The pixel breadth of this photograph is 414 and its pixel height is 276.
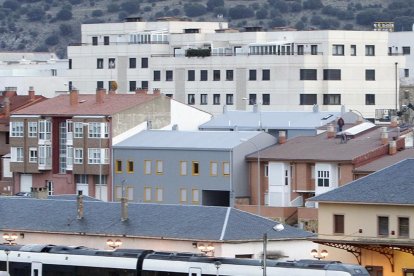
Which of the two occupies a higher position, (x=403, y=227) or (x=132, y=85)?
(x=403, y=227)

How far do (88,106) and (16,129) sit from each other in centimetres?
600

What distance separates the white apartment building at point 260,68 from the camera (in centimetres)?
17012

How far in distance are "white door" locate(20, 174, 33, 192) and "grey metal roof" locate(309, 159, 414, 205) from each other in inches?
2229

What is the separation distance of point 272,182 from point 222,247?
41394mm

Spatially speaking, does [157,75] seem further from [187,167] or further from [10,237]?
[10,237]

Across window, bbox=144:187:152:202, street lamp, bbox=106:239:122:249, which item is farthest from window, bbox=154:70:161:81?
street lamp, bbox=106:239:122:249

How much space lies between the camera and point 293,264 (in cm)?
8031

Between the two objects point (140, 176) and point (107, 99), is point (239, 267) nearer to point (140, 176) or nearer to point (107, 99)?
point (140, 176)

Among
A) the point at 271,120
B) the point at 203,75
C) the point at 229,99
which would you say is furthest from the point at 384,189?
the point at 203,75

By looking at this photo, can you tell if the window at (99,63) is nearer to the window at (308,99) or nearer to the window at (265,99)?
the window at (265,99)

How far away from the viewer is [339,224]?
90625 mm

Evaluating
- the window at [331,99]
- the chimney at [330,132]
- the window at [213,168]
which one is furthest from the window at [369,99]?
the window at [213,168]

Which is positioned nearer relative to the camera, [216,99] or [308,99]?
[308,99]

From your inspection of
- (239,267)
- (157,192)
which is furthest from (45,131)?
(239,267)
